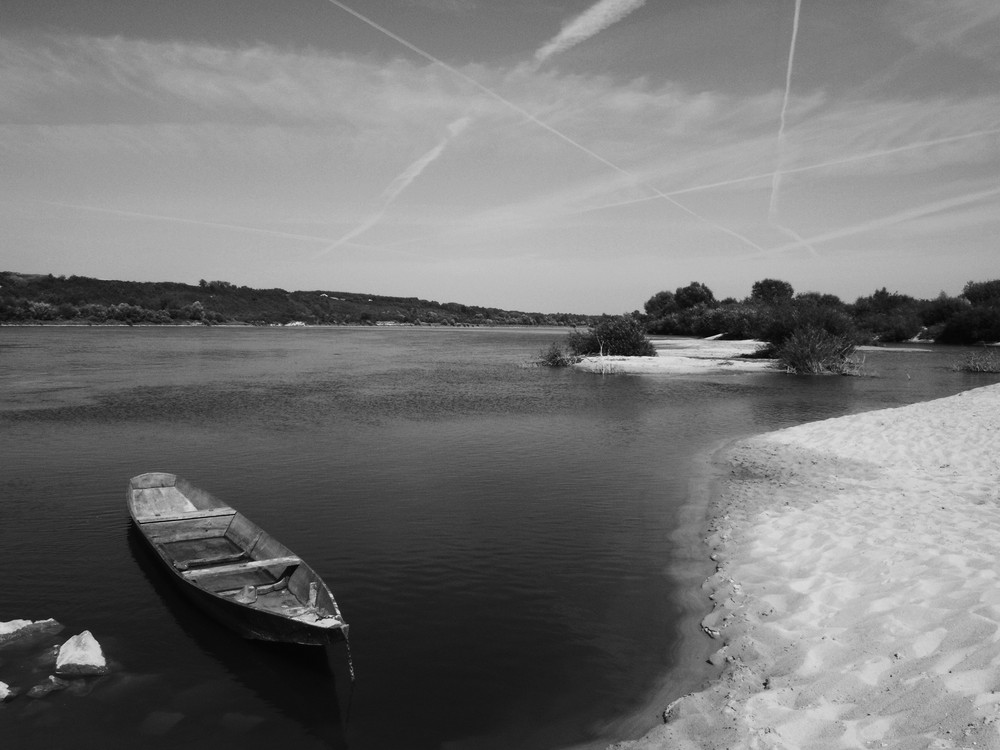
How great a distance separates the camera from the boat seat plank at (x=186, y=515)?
1111cm

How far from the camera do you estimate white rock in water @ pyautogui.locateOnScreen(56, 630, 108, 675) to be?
7230 millimetres

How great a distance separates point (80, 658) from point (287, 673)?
7.52ft

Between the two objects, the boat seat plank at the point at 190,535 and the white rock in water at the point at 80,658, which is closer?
the white rock in water at the point at 80,658

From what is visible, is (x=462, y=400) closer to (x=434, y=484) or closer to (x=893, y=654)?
(x=434, y=484)

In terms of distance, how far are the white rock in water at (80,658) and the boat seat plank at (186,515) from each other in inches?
144

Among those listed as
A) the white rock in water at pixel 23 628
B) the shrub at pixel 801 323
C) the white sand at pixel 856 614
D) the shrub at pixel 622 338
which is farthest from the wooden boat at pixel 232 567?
the shrub at pixel 801 323

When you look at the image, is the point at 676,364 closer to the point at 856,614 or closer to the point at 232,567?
the point at 856,614

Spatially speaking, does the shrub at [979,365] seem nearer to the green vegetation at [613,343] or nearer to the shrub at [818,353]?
the shrub at [818,353]

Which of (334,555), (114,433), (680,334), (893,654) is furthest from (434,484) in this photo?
(680,334)

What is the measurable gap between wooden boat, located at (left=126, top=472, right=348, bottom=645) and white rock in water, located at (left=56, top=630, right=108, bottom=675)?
123 cm

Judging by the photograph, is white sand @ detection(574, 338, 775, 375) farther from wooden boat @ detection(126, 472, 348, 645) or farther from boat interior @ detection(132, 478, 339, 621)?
boat interior @ detection(132, 478, 339, 621)

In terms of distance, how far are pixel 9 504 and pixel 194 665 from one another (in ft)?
30.3

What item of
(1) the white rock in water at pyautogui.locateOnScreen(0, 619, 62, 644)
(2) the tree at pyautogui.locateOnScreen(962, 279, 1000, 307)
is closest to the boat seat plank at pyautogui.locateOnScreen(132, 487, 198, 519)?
(1) the white rock in water at pyautogui.locateOnScreen(0, 619, 62, 644)

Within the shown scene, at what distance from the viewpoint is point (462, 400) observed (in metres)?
31.5
